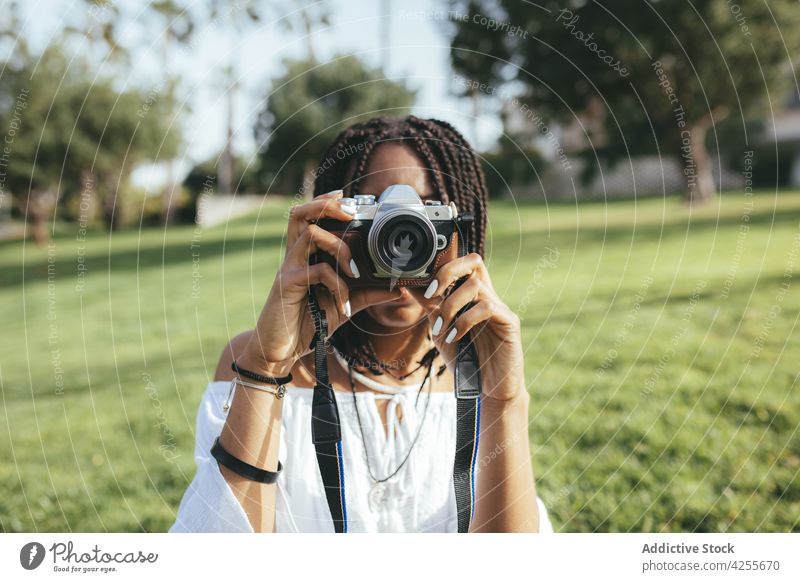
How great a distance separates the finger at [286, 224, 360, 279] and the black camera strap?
0.09 m

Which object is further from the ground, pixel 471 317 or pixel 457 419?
pixel 471 317

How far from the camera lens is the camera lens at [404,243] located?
4.58ft

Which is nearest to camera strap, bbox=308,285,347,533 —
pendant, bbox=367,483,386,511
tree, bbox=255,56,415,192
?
pendant, bbox=367,483,386,511

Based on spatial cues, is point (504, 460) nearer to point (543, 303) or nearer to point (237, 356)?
point (237, 356)

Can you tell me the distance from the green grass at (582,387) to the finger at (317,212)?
100 centimetres

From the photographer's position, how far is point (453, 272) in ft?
4.64

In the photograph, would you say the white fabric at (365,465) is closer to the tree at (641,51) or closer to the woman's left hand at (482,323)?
the woman's left hand at (482,323)

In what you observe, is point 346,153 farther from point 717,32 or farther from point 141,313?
point 717,32

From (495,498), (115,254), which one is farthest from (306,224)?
(115,254)

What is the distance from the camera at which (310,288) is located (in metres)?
1.45

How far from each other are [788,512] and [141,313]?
6.85 m

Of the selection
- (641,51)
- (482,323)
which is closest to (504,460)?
(482,323)

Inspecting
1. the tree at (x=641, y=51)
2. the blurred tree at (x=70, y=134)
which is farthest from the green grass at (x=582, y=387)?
the blurred tree at (x=70, y=134)

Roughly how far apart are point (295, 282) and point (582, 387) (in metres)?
2.66
